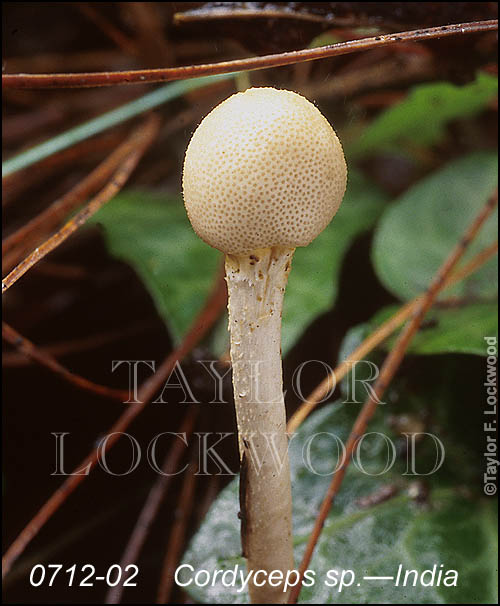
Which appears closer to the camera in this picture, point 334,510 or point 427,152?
point 334,510

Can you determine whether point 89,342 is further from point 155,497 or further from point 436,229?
point 436,229

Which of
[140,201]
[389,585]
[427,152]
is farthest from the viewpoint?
[427,152]

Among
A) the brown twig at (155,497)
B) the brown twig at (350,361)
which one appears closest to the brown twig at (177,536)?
the brown twig at (155,497)

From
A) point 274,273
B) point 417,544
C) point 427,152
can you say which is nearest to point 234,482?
point 417,544

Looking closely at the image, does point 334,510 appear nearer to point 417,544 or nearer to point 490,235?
point 417,544

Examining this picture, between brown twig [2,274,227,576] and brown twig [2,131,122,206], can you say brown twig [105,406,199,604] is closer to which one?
brown twig [2,274,227,576]

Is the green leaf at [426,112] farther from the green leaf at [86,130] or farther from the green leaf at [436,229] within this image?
the green leaf at [86,130]

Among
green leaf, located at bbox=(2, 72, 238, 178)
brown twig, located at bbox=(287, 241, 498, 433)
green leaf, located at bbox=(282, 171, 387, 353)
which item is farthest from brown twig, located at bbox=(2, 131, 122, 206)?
brown twig, located at bbox=(287, 241, 498, 433)
